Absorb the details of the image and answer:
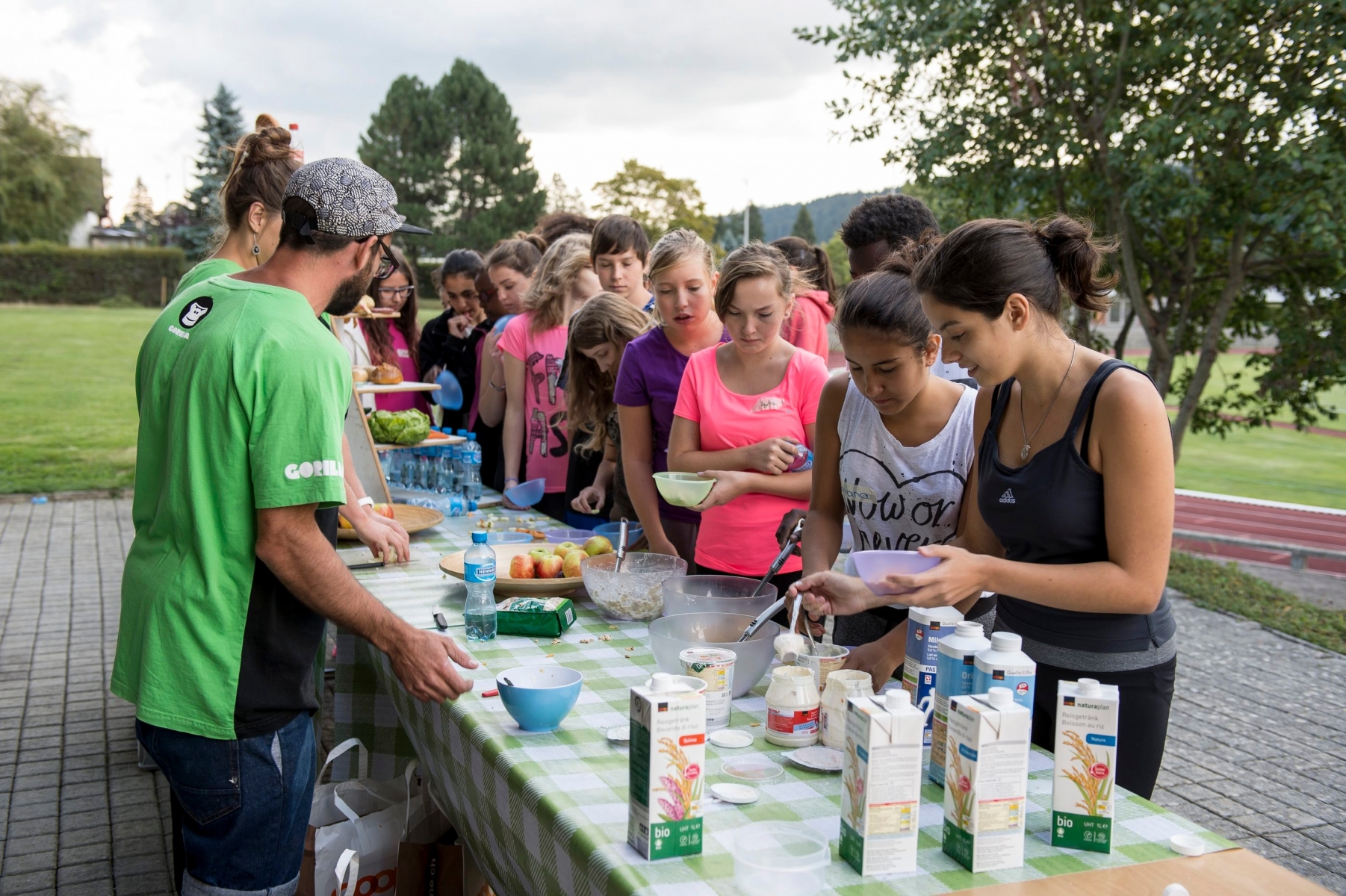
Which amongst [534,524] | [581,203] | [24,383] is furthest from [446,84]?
[534,524]

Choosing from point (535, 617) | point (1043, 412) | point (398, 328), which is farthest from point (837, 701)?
point (398, 328)

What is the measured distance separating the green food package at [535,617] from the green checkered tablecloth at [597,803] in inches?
1.0

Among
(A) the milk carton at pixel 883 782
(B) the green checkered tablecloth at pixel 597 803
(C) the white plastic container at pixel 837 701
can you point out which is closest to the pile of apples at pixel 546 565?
(B) the green checkered tablecloth at pixel 597 803

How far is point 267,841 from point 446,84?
44.2 metres

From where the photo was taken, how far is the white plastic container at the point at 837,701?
1.52 metres

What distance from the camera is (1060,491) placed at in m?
1.63

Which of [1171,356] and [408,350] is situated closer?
[408,350]

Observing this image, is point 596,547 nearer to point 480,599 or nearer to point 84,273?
point 480,599

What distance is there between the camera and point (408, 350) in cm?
543

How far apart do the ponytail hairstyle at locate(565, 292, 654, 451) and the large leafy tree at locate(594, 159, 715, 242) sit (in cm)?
3689

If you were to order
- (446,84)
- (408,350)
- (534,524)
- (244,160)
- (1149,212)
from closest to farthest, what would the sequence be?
1. (244,160)
2. (534,524)
3. (408,350)
4. (1149,212)
5. (446,84)

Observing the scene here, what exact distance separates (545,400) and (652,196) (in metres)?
37.9

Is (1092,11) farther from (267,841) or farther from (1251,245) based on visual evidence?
(267,841)

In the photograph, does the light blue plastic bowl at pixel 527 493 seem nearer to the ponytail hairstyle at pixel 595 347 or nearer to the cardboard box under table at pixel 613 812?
the ponytail hairstyle at pixel 595 347
